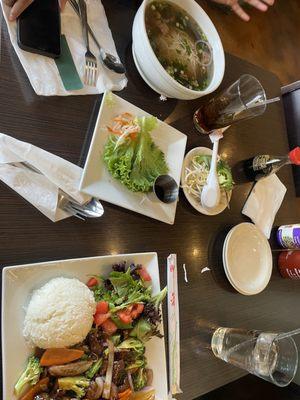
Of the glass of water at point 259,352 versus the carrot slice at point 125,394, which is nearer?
the carrot slice at point 125,394

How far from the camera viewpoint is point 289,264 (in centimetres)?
155

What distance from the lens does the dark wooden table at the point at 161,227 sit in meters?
1.06

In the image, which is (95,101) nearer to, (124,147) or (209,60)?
(124,147)

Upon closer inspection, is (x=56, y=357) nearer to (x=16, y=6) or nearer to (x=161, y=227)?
(x=161, y=227)

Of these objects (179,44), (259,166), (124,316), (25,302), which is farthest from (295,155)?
(25,302)

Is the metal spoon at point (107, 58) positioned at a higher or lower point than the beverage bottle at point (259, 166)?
higher

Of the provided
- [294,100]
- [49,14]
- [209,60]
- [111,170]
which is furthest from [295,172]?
[49,14]

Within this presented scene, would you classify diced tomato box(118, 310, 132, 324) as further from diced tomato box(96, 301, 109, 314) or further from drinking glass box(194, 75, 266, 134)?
drinking glass box(194, 75, 266, 134)

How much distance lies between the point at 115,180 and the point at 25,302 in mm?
457

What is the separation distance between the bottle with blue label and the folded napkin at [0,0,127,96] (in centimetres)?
92

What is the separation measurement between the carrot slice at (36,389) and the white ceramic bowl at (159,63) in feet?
3.28

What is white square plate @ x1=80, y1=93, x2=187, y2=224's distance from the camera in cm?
114

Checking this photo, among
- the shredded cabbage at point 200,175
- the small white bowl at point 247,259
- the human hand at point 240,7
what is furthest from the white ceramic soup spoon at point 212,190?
the human hand at point 240,7

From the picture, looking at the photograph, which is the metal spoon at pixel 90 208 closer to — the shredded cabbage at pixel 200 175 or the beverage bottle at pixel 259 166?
the shredded cabbage at pixel 200 175
